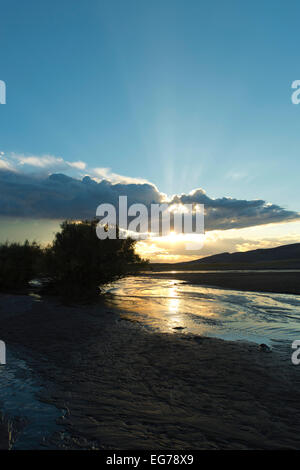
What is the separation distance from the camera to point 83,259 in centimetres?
2505

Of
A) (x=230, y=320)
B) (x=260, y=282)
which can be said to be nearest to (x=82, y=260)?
(x=230, y=320)

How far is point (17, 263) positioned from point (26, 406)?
31241 millimetres

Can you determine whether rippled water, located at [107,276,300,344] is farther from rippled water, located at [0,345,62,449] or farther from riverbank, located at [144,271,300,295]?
riverbank, located at [144,271,300,295]

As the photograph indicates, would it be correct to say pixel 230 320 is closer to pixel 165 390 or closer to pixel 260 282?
pixel 165 390

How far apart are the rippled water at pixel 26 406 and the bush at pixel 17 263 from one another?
25.7 meters

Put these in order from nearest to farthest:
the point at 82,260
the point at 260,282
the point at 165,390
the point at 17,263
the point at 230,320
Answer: the point at 165,390
the point at 230,320
the point at 82,260
the point at 17,263
the point at 260,282

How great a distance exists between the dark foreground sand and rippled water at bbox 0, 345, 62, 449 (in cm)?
29

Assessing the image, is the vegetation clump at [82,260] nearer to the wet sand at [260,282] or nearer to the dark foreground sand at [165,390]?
the dark foreground sand at [165,390]

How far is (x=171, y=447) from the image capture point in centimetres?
468

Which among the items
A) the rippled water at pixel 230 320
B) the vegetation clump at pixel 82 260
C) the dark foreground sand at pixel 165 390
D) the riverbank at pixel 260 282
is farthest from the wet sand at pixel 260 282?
the dark foreground sand at pixel 165 390

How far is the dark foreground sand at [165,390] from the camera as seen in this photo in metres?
4.97

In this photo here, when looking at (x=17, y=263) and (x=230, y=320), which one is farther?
(x=17, y=263)

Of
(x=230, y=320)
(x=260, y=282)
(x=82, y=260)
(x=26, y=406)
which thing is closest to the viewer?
(x=26, y=406)
